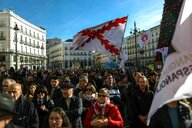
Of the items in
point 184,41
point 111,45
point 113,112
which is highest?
point 111,45

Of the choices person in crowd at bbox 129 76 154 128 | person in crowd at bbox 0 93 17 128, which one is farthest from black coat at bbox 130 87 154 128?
person in crowd at bbox 0 93 17 128

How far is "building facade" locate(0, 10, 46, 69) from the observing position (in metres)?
67.9

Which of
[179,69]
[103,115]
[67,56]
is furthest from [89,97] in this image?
[67,56]

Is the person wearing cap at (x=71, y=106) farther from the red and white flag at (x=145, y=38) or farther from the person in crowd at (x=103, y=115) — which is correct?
the red and white flag at (x=145, y=38)

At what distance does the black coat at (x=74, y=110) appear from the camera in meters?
5.28

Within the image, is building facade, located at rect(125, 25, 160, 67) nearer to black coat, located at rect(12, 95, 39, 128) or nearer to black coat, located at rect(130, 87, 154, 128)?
black coat, located at rect(130, 87, 154, 128)

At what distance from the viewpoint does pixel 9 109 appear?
177 centimetres

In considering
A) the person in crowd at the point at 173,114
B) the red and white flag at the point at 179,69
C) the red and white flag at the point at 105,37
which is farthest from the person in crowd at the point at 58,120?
the red and white flag at the point at 105,37

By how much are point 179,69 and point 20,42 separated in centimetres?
7583

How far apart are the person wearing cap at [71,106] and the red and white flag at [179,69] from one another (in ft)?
10.8

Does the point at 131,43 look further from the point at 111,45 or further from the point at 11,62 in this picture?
the point at 111,45

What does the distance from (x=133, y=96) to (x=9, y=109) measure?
3.67m

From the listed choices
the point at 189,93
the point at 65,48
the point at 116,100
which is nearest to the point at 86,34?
the point at 116,100

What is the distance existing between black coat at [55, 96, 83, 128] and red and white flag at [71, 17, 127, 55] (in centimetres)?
448
